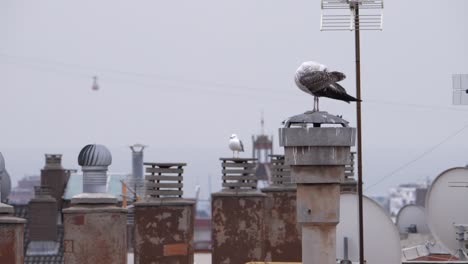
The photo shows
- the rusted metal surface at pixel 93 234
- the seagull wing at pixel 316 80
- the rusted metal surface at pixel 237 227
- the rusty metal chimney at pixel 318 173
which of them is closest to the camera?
the rusty metal chimney at pixel 318 173

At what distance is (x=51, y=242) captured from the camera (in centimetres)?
4825

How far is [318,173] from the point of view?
1564 cm

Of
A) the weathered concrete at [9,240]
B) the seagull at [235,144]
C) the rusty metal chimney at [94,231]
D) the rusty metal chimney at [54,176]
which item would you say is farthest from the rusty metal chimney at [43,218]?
the weathered concrete at [9,240]

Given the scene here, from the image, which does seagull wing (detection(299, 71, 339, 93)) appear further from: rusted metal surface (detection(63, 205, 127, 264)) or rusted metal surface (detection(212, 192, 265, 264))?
rusted metal surface (detection(212, 192, 265, 264))

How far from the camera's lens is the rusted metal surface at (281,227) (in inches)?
1021

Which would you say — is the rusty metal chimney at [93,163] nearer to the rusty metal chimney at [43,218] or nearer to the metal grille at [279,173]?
the metal grille at [279,173]

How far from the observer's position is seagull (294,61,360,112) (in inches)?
639

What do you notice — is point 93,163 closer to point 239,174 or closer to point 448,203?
point 239,174

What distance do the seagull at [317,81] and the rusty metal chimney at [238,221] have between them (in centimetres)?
780

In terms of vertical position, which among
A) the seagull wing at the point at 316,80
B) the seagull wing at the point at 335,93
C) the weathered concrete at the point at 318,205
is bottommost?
the weathered concrete at the point at 318,205

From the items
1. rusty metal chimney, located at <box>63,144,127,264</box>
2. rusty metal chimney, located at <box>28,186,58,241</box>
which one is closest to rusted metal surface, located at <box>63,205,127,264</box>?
rusty metal chimney, located at <box>63,144,127,264</box>

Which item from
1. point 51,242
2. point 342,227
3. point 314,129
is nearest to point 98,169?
point 342,227

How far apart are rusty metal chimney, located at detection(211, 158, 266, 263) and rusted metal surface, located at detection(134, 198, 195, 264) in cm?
286

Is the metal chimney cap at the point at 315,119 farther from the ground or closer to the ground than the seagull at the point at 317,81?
closer to the ground
